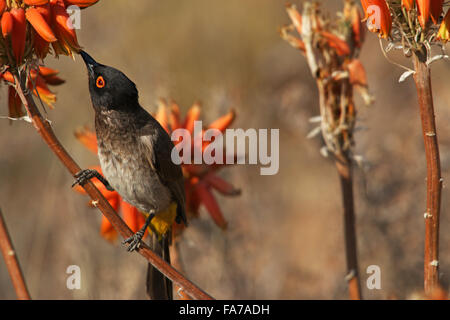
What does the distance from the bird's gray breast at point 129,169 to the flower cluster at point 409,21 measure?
174 centimetres

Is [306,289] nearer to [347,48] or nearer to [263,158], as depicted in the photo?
[263,158]

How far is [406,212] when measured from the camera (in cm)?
502

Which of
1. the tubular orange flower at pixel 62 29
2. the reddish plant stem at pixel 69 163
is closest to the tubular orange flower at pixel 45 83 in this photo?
the tubular orange flower at pixel 62 29

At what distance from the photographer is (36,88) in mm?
2770

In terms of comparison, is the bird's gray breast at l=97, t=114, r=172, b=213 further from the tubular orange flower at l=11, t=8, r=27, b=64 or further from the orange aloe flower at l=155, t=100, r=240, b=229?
the tubular orange flower at l=11, t=8, r=27, b=64

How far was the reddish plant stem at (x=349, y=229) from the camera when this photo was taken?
3535 millimetres

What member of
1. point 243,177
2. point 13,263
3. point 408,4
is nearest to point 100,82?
→ point 13,263

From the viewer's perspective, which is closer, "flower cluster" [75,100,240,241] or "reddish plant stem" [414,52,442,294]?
"reddish plant stem" [414,52,442,294]

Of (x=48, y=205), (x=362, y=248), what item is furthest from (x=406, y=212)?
(x=48, y=205)

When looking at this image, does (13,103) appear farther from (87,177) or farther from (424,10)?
(424,10)

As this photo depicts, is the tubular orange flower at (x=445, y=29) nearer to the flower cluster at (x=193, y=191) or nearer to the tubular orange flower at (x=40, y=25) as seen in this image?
the tubular orange flower at (x=40, y=25)

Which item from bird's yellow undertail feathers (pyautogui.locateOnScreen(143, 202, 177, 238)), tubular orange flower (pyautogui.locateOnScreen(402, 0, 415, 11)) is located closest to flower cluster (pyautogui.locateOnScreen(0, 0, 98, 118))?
tubular orange flower (pyautogui.locateOnScreen(402, 0, 415, 11))

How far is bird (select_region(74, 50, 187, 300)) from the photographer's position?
11.3 ft

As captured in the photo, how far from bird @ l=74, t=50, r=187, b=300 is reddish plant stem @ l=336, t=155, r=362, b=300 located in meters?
1.00
